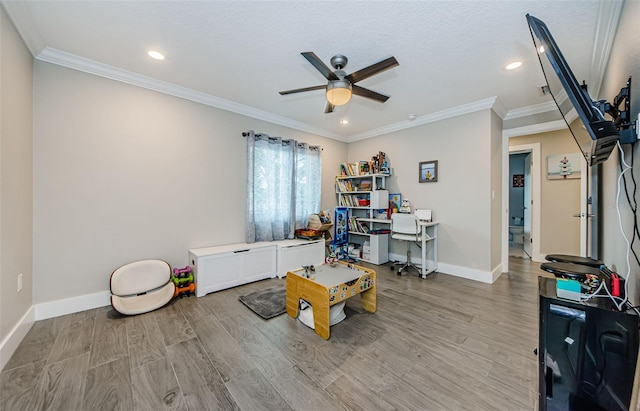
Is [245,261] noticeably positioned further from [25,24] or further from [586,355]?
[586,355]

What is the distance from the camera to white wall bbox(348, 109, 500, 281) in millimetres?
3295

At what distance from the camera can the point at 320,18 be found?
5.87 ft

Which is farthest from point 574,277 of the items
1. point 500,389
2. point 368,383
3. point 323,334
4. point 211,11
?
point 211,11

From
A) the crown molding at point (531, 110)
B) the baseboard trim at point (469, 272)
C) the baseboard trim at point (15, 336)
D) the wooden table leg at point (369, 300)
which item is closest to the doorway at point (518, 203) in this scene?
the crown molding at point (531, 110)

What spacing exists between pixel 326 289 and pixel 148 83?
117 inches

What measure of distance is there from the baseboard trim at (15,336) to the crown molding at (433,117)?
4912mm

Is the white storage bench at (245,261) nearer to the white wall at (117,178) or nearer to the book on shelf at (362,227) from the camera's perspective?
the white wall at (117,178)

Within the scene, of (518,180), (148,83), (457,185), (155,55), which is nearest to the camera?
(155,55)

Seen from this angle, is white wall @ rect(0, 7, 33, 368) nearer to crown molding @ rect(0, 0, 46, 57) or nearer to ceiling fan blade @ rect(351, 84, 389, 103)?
crown molding @ rect(0, 0, 46, 57)

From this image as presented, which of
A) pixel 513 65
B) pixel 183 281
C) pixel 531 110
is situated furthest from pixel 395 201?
pixel 183 281

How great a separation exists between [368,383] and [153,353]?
1.57m

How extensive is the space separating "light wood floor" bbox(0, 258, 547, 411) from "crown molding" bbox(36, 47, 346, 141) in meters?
2.42

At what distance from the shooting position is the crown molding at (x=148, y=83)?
2.24 metres

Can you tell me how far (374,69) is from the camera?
190cm
